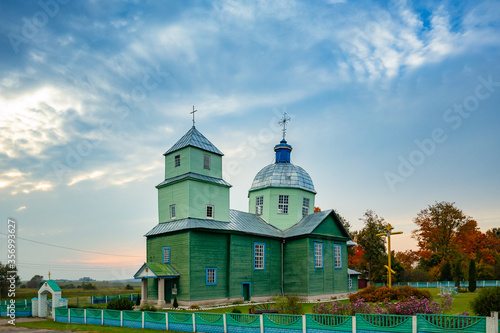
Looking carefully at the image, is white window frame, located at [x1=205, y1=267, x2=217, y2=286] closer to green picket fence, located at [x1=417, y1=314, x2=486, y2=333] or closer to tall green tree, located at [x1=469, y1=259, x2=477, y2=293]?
green picket fence, located at [x1=417, y1=314, x2=486, y2=333]

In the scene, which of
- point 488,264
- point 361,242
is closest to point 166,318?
point 361,242

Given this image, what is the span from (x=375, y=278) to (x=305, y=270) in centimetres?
2900

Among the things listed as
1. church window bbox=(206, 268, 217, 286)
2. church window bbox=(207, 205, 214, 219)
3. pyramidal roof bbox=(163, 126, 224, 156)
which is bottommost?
church window bbox=(206, 268, 217, 286)

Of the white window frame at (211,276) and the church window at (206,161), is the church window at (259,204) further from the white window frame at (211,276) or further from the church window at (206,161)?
the white window frame at (211,276)

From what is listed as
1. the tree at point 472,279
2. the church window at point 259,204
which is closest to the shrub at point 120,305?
the church window at point 259,204

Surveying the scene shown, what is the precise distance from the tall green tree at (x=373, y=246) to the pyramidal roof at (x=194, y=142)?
31.8 metres

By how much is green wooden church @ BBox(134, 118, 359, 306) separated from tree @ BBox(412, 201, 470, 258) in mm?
24909

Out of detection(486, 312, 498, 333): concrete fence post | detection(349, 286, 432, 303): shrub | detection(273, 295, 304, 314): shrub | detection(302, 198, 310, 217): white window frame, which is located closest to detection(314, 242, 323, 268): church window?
detection(302, 198, 310, 217): white window frame

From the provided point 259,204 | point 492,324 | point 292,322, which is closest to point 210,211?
point 259,204

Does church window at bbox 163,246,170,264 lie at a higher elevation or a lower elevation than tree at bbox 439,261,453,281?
higher

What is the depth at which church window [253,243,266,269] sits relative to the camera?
31.7 metres

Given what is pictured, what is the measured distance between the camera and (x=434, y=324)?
40.0 ft

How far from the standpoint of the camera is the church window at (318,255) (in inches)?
1308

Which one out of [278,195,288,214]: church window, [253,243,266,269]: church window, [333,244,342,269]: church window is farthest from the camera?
[278,195,288,214]: church window
